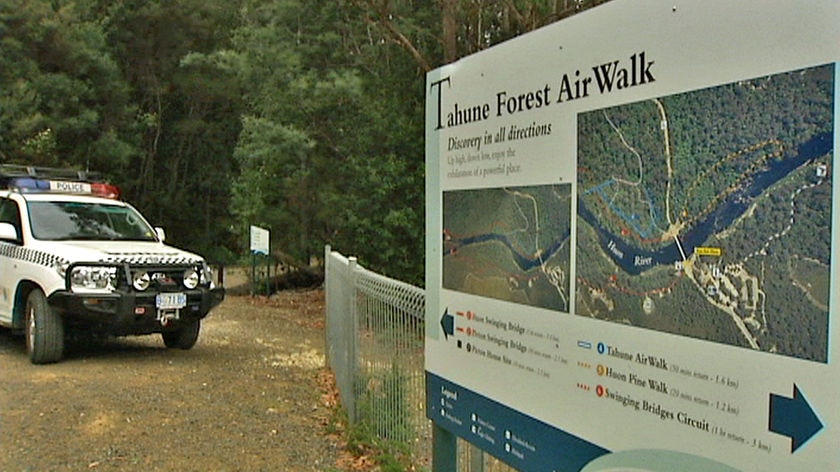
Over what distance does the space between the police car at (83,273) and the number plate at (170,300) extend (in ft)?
0.04

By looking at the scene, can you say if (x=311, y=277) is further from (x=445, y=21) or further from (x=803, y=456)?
(x=803, y=456)

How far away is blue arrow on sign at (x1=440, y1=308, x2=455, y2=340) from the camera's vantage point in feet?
10.8

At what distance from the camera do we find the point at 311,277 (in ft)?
66.8

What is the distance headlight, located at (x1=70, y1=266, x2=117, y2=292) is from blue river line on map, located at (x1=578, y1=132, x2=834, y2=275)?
669 centimetres

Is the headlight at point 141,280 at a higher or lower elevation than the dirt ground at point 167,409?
higher

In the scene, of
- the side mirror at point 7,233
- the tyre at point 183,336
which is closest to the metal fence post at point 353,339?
the tyre at point 183,336

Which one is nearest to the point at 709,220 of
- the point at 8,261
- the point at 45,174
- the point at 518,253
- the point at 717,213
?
the point at 717,213

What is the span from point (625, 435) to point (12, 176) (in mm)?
9464

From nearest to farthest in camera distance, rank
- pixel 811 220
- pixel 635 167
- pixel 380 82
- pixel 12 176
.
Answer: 1. pixel 811 220
2. pixel 635 167
3. pixel 12 176
4. pixel 380 82

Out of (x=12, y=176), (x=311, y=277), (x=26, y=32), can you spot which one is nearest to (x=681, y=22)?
(x=12, y=176)

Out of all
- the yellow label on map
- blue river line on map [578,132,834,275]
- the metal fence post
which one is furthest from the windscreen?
the yellow label on map

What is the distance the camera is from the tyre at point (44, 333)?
315 inches

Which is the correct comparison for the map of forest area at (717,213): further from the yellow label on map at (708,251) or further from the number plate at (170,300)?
the number plate at (170,300)

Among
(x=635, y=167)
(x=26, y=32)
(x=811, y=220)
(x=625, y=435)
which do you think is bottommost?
(x=625, y=435)
